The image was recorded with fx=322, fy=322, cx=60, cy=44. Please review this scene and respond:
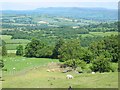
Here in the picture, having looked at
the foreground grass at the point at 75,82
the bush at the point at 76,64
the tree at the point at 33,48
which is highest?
the foreground grass at the point at 75,82

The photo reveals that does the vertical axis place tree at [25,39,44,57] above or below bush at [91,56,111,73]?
below

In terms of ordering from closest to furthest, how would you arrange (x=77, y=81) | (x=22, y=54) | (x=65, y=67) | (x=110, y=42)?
(x=77, y=81), (x=65, y=67), (x=110, y=42), (x=22, y=54)

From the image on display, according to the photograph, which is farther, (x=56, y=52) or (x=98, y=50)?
(x=56, y=52)

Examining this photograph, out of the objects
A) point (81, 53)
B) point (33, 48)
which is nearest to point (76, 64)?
point (81, 53)

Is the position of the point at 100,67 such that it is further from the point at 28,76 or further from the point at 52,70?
the point at 28,76

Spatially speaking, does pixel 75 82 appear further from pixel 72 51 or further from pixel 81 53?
pixel 72 51

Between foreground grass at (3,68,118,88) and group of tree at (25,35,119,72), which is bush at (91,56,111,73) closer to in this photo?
group of tree at (25,35,119,72)

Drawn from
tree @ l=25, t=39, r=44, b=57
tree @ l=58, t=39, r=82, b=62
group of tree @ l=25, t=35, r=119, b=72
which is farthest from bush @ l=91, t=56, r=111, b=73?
tree @ l=25, t=39, r=44, b=57

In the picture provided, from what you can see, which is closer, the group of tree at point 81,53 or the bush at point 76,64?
the group of tree at point 81,53

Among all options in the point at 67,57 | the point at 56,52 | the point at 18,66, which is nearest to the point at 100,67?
the point at 67,57

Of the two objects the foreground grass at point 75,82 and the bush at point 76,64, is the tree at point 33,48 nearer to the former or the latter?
the bush at point 76,64

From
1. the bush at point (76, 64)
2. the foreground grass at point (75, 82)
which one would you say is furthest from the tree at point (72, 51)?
the foreground grass at point (75, 82)
